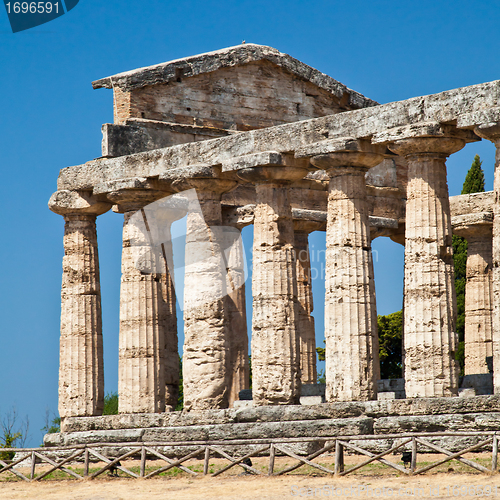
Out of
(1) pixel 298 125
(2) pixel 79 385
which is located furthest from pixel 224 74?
(2) pixel 79 385

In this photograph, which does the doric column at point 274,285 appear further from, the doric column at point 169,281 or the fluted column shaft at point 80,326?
the fluted column shaft at point 80,326

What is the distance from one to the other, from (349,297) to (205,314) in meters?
5.21

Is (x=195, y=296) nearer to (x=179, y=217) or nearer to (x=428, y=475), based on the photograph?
(x=179, y=217)

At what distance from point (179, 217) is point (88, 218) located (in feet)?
9.81

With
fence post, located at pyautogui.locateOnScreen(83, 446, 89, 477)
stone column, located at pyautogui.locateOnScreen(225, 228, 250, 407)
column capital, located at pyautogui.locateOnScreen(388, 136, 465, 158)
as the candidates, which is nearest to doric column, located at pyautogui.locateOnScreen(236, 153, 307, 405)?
column capital, located at pyautogui.locateOnScreen(388, 136, 465, 158)

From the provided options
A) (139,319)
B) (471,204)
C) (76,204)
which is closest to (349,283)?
(139,319)

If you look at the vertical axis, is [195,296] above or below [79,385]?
above

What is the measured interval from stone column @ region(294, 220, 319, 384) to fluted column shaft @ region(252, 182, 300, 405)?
879cm

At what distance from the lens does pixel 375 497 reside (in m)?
25.5

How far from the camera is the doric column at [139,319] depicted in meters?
37.3

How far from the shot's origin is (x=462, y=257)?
51.7 meters

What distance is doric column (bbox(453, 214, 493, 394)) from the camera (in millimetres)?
42312

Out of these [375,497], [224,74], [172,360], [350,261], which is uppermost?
[224,74]

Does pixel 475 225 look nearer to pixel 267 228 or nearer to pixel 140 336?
pixel 267 228
